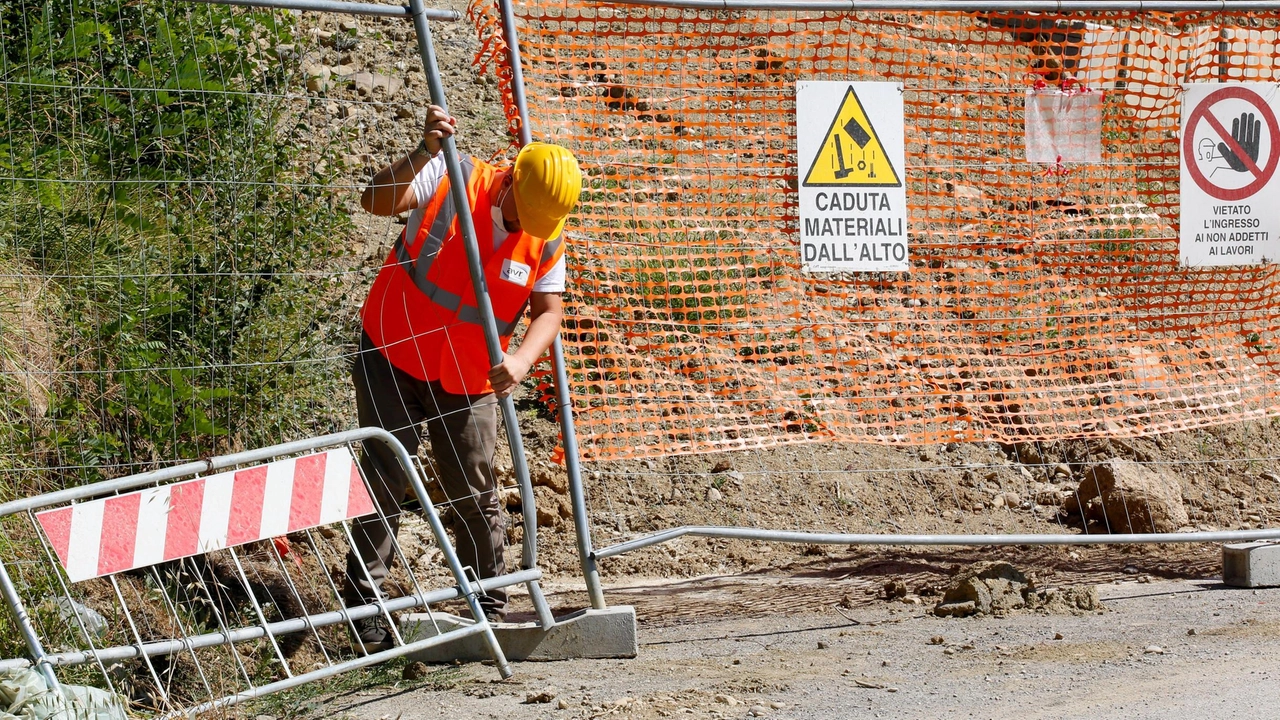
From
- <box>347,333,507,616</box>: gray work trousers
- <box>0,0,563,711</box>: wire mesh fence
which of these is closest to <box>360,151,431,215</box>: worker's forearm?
<box>0,0,563,711</box>: wire mesh fence

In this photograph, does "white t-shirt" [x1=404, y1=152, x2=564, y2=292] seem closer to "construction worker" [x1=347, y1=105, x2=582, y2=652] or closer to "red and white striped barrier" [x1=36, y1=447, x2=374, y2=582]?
"construction worker" [x1=347, y1=105, x2=582, y2=652]

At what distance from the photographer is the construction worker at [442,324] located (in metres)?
4.64

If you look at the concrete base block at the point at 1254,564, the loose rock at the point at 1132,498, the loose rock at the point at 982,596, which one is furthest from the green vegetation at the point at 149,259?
the concrete base block at the point at 1254,564

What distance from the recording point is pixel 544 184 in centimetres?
448

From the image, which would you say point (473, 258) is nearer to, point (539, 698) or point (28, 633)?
point (539, 698)

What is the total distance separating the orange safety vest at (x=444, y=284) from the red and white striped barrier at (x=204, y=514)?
21.8 inches

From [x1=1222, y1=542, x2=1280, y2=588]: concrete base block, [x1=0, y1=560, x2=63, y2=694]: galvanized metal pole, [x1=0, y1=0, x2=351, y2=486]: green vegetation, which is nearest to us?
[x1=0, y1=560, x2=63, y2=694]: galvanized metal pole

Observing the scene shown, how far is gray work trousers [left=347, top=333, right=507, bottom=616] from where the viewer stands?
4.80m

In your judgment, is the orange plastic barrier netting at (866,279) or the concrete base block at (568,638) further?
the orange plastic barrier netting at (866,279)

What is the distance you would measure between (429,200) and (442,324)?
1.58ft

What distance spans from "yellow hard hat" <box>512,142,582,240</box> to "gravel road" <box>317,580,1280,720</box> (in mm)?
1714

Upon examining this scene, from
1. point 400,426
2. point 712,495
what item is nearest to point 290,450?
point 400,426

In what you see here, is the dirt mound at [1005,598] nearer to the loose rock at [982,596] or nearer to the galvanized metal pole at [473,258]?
the loose rock at [982,596]

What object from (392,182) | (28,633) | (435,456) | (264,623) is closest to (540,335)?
(435,456)
